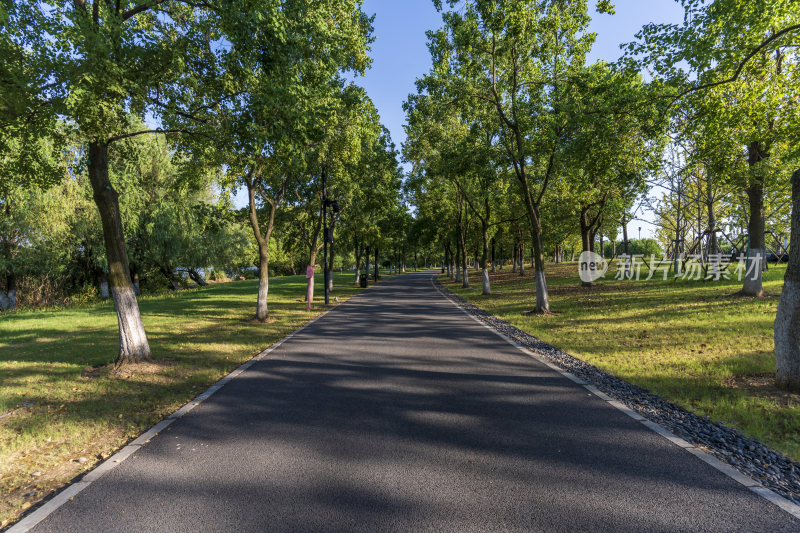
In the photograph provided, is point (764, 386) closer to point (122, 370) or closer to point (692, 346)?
point (692, 346)

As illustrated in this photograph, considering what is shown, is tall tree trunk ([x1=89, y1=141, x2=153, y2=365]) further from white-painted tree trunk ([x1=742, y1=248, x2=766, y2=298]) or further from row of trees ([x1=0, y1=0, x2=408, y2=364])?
white-painted tree trunk ([x1=742, y1=248, x2=766, y2=298])

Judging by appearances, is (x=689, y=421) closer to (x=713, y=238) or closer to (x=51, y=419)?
(x=51, y=419)

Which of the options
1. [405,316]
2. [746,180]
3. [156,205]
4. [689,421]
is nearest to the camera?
[689,421]

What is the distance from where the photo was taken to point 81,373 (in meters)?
6.80

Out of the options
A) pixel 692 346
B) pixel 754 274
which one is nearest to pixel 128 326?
pixel 692 346

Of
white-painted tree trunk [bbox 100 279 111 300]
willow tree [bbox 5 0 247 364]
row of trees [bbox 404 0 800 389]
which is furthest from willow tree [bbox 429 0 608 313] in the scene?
white-painted tree trunk [bbox 100 279 111 300]

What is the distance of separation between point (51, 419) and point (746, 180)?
60.4ft

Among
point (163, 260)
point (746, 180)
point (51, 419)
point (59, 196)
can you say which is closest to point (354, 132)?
point (51, 419)

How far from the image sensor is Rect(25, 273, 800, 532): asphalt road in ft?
9.00

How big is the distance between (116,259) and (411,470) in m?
6.69

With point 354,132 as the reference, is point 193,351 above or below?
below

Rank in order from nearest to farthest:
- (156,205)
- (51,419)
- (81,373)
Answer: (51,419) < (81,373) < (156,205)

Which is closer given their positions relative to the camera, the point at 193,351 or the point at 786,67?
the point at 193,351

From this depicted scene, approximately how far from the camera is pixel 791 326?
205 inches
